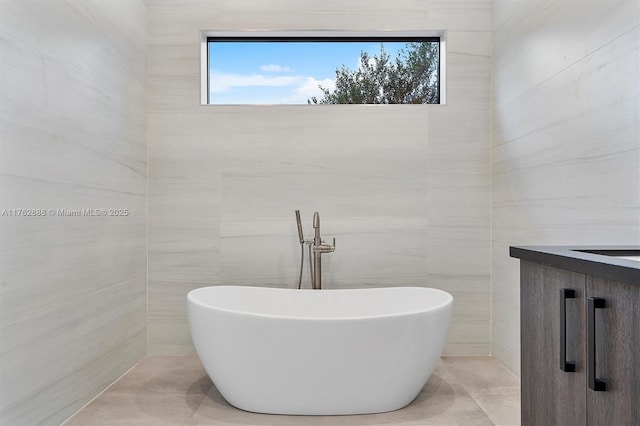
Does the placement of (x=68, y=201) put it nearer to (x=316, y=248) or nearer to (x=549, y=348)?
(x=316, y=248)

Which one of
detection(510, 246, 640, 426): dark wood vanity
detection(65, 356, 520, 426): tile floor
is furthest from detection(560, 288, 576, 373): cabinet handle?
detection(65, 356, 520, 426): tile floor

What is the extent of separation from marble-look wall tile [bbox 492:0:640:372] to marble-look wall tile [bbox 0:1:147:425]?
7.42ft

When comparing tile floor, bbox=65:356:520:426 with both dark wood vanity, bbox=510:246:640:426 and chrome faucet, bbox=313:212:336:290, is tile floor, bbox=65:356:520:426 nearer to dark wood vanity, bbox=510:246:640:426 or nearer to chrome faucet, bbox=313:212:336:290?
chrome faucet, bbox=313:212:336:290

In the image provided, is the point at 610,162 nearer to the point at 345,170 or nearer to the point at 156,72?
the point at 345,170

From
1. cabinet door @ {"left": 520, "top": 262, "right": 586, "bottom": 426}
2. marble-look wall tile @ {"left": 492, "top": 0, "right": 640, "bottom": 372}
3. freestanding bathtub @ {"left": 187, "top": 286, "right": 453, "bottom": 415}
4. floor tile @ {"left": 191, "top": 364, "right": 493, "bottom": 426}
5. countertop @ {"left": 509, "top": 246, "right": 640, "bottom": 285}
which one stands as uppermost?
marble-look wall tile @ {"left": 492, "top": 0, "right": 640, "bottom": 372}

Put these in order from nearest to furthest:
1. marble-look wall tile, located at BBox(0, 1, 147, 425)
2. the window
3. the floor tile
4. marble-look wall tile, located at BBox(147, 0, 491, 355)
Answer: marble-look wall tile, located at BBox(0, 1, 147, 425), the floor tile, marble-look wall tile, located at BBox(147, 0, 491, 355), the window

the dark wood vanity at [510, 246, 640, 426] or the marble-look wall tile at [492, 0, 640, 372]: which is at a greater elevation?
the marble-look wall tile at [492, 0, 640, 372]

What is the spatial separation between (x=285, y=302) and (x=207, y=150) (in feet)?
3.67

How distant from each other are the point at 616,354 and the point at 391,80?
2.74 m

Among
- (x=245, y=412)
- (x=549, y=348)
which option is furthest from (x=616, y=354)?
(x=245, y=412)

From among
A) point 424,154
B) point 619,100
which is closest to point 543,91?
point 619,100

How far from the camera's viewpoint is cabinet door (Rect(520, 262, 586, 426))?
1073 millimetres

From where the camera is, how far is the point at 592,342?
996 mm

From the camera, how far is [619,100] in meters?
1.88
